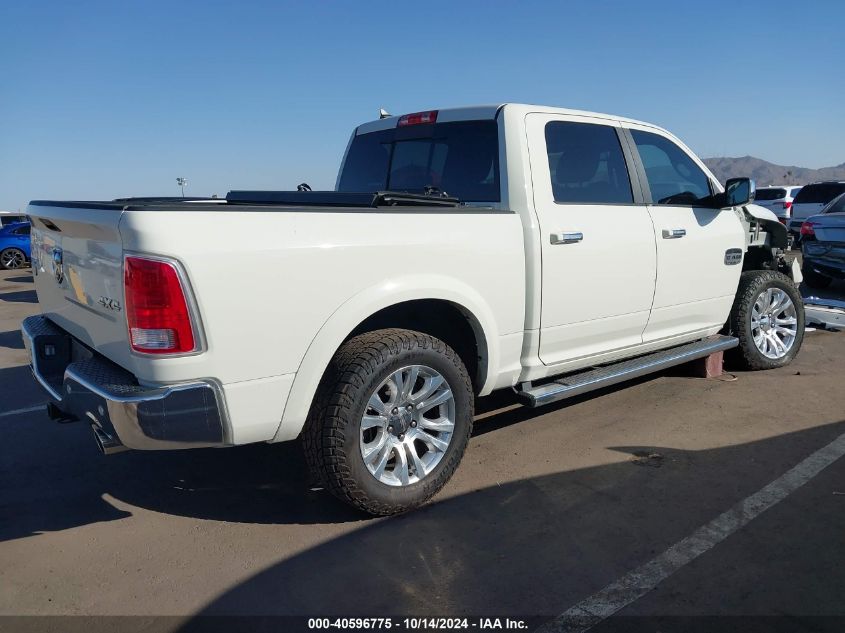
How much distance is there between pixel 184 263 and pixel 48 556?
149 cm

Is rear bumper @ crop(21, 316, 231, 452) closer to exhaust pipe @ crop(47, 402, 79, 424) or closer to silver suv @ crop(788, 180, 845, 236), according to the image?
exhaust pipe @ crop(47, 402, 79, 424)

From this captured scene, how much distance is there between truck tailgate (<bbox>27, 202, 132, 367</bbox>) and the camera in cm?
273

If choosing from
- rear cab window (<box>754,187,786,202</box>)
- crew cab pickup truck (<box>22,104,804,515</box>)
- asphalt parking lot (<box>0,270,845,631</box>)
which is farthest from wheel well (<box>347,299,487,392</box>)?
rear cab window (<box>754,187,786,202</box>)

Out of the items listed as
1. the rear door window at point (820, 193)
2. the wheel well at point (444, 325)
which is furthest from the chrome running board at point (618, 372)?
the rear door window at point (820, 193)

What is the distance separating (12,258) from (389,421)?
1859cm

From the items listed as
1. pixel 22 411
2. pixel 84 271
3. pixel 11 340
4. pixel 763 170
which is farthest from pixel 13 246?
pixel 763 170

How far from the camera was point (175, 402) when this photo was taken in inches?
103

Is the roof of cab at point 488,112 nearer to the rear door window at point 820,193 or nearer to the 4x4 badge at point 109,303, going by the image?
the 4x4 badge at point 109,303

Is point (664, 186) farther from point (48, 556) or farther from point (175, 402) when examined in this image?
point (48, 556)

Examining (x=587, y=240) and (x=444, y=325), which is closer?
(x=444, y=325)

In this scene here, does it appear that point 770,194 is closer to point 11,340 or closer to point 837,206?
point 837,206

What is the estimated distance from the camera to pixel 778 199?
66.7 ft

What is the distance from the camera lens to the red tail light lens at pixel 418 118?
14.3ft

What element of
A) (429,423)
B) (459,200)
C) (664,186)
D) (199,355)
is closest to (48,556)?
(199,355)
